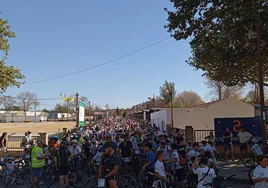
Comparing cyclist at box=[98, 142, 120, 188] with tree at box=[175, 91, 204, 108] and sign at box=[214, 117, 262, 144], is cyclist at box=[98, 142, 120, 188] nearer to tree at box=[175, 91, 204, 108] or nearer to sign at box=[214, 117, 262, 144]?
sign at box=[214, 117, 262, 144]

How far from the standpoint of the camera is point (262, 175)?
20.8 feet

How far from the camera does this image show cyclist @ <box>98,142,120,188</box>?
6.36m

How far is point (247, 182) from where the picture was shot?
34.7 feet

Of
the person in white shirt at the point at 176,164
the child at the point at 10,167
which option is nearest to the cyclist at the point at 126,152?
the person in white shirt at the point at 176,164

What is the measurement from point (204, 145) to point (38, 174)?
19.5 feet

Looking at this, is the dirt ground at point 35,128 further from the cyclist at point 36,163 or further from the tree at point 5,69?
the cyclist at point 36,163

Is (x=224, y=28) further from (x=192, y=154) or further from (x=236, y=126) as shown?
(x=192, y=154)

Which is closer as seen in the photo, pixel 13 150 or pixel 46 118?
pixel 13 150

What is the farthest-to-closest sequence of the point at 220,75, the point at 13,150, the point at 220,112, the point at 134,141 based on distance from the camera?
the point at 220,112, the point at 13,150, the point at 220,75, the point at 134,141

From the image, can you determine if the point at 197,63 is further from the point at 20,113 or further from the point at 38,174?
the point at 20,113

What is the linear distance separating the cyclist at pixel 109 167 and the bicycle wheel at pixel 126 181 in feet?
8.57

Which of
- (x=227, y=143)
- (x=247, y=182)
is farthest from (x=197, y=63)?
(x=247, y=182)

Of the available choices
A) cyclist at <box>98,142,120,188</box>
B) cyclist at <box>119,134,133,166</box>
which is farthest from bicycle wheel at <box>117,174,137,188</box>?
cyclist at <box>98,142,120,188</box>

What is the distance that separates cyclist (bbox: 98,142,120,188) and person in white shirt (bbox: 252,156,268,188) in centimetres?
308
